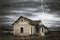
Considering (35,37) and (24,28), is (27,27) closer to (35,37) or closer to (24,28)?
(24,28)

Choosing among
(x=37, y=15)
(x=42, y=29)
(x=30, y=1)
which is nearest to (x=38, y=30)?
(x=42, y=29)

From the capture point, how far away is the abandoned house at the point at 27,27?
5.62 ft

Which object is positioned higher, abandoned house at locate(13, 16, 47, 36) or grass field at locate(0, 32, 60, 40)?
abandoned house at locate(13, 16, 47, 36)

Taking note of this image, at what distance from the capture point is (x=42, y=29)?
5.65ft

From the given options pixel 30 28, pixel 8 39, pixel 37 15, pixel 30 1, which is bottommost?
pixel 8 39

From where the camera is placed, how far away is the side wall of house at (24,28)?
1710 millimetres

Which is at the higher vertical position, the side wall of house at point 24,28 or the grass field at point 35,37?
the side wall of house at point 24,28

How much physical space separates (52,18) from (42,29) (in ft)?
0.55

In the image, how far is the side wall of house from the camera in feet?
5.61

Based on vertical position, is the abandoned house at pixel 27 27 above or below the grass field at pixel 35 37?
above

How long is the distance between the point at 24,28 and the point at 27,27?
0.11ft

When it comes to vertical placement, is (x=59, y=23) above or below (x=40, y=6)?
below

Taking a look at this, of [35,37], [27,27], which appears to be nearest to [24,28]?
[27,27]

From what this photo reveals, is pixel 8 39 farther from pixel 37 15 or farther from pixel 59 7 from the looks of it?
pixel 59 7
